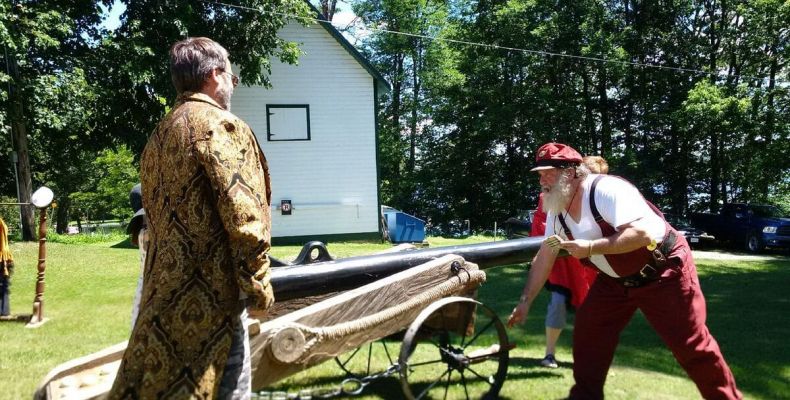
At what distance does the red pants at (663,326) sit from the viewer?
10.3ft

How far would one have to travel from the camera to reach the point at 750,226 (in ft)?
67.9

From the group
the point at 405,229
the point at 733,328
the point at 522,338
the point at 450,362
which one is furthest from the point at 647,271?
the point at 405,229

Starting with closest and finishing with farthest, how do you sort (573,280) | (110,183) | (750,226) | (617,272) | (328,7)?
(617,272) → (573,280) → (750,226) → (110,183) → (328,7)

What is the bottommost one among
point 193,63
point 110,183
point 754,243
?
point 754,243

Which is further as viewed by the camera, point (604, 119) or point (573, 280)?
point (604, 119)

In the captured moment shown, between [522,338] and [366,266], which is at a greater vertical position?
[366,266]

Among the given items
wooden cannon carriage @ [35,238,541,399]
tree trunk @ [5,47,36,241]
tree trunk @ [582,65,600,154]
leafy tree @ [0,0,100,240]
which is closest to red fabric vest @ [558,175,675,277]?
wooden cannon carriage @ [35,238,541,399]

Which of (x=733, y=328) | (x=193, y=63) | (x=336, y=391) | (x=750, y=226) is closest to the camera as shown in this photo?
(x=193, y=63)

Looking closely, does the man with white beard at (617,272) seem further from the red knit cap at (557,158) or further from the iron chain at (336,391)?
the iron chain at (336,391)

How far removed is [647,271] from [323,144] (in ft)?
56.0

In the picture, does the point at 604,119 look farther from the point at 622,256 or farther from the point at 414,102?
A: the point at 622,256

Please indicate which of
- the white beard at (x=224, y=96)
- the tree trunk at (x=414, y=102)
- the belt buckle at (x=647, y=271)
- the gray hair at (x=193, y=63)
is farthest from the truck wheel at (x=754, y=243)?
the gray hair at (x=193, y=63)

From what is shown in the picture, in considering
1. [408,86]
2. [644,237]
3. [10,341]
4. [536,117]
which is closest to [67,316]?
[10,341]

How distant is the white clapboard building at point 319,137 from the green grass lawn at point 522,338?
7.97 m
